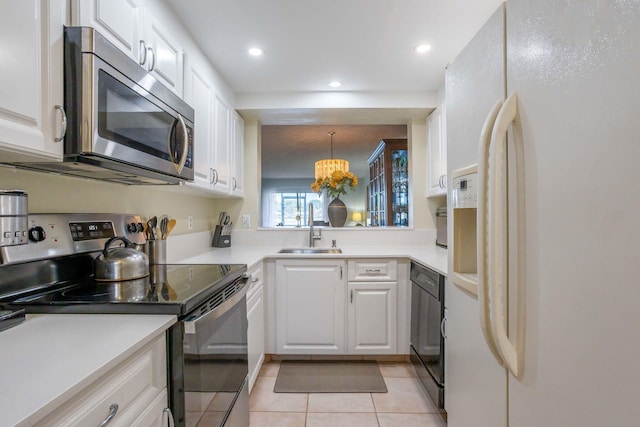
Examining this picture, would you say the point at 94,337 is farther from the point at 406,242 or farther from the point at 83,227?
the point at 406,242

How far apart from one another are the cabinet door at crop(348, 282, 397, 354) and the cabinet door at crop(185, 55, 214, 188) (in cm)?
138

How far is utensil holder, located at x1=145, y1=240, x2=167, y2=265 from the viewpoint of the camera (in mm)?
1662

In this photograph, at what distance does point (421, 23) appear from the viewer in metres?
1.75

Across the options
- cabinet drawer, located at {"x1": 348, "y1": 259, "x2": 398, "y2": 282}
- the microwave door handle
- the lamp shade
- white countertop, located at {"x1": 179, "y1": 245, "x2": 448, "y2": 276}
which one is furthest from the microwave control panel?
the lamp shade

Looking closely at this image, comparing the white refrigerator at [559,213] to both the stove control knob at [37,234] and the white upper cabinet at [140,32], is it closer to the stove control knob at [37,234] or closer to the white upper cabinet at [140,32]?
the white upper cabinet at [140,32]

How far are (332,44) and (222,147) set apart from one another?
1.06 m

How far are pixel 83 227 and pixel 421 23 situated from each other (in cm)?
199

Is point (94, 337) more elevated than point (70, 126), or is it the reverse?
point (70, 126)

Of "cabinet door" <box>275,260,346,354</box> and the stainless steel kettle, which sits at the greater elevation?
the stainless steel kettle

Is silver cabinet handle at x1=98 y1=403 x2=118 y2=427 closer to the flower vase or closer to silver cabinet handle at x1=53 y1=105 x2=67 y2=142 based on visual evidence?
silver cabinet handle at x1=53 y1=105 x2=67 y2=142

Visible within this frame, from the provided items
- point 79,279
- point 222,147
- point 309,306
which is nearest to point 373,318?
point 309,306

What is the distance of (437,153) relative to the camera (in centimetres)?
263

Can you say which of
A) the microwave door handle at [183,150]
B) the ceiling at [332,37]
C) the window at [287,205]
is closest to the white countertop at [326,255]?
the microwave door handle at [183,150]

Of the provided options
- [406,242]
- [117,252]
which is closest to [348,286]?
[406,242]
